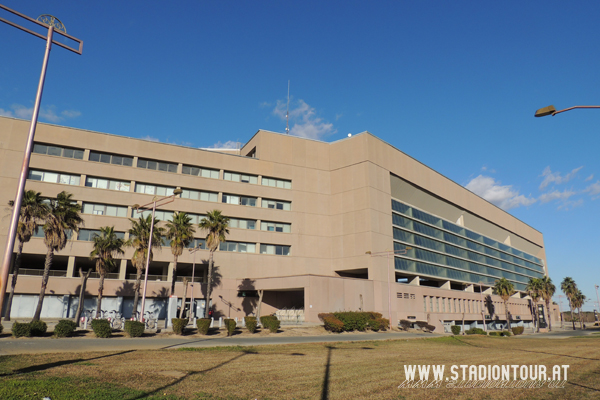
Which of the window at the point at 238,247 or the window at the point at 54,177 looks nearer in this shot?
the window at the point at 54,177

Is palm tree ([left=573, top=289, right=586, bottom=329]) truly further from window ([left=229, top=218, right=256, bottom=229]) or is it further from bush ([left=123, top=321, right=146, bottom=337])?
bush ([left=123, top=321, right=146, bottom=337])

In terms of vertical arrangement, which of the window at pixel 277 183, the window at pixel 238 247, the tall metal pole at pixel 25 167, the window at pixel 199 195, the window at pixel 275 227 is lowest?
the tall metal pole at pixel 25 167

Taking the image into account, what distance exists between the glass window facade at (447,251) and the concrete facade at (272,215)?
261 cm

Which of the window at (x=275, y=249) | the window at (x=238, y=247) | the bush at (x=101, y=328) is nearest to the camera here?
the bush at (x=101, y=328)

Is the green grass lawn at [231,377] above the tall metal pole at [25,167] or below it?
below

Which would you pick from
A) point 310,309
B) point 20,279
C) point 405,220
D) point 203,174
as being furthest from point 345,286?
point 20,279

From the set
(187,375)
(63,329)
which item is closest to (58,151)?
(63,329)

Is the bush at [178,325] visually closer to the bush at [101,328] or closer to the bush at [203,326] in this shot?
the bush at [203,326]

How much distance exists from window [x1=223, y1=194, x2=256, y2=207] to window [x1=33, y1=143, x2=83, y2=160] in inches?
765

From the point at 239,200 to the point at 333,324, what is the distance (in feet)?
87.5

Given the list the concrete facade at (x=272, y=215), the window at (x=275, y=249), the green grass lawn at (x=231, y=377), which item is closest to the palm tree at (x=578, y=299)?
the concrete facade at (x=272, y=215)

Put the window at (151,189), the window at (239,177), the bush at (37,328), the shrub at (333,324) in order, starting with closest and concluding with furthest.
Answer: the bush at (37,328)
the shrub at (333,324)
the window at (151,189)
the window at (239,177)

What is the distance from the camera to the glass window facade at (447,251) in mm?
67494

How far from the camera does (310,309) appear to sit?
4841 cm
